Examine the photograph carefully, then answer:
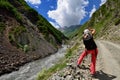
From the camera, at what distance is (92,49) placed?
15.2 m

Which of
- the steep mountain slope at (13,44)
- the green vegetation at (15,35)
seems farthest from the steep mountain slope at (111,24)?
the green vegetation at (15,35)

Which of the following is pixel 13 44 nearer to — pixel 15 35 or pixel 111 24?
pixel 15 35

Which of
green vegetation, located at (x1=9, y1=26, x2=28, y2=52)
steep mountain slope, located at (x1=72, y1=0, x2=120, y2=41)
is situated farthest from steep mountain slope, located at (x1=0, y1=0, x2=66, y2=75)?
steep mountain slope, located at (x1=72, y1=0, x2=120, y2=41)

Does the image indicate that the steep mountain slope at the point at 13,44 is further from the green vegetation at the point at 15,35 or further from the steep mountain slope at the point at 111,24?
the steep mountain slope at the point at 111,24

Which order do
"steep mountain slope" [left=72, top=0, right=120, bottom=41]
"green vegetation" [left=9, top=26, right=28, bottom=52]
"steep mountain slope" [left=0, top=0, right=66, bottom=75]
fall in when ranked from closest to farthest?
"steep mountain slope" [left=0, top=0, right=66, bottom=75] < "steep mountain slope" [left=72, top=0, right=120, bottom=41] < "green vegetation" [left=9, top=26, right=28, bottom=52]

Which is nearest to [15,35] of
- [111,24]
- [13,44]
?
[13,44]

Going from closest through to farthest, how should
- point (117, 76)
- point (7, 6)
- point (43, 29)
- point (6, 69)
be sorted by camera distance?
point (117, 76) → point (6, 69) → point (7, 6) → point (43, 29)

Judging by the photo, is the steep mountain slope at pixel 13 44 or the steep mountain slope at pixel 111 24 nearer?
the steep mountain slope at pixel 13 44

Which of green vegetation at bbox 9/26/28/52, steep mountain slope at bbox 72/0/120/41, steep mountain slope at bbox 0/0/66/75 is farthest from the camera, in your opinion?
green vegetation at bbox 9/26/28/52

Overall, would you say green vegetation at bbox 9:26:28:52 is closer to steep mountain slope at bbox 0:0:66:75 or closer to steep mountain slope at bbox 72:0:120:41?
steep mountain slope at bbox 0:0:66:75

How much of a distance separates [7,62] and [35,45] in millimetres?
21356

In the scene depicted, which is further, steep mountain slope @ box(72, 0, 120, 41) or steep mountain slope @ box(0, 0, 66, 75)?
steep mountain slope @ box(72, 0, 120, 41)

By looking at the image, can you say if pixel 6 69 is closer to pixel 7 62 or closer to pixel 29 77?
pixel 7 62

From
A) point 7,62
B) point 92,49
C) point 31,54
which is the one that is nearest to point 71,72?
point 92,49
